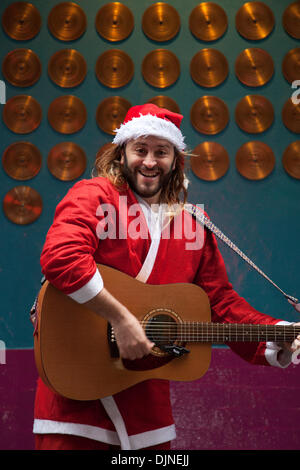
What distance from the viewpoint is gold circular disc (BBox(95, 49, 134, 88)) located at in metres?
3.38

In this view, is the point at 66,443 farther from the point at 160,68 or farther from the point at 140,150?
the point at 160,68

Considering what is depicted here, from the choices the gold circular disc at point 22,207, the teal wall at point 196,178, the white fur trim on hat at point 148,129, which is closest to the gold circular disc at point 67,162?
the teal wall at point 196,178

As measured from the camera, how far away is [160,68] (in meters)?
3.38

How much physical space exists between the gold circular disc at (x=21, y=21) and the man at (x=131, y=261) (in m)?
1.53

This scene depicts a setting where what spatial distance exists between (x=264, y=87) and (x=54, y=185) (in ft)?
5.16

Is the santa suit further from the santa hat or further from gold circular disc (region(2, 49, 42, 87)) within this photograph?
gold circular disc (region(2, 49, 42, 87))

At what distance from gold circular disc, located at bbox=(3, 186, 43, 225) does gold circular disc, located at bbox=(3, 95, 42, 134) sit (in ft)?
1.44

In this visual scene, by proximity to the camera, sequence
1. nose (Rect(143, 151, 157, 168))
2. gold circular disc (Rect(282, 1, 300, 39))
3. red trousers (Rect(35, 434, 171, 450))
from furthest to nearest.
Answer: gold circular disc (Rect(282, 1, 300, 39)), nose (Rect(143, 151, 157, 168)), red trousers (Rect(35, 434, 171, 450))

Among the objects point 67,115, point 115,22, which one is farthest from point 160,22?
point 67,115

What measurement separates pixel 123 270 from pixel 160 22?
7.12ft

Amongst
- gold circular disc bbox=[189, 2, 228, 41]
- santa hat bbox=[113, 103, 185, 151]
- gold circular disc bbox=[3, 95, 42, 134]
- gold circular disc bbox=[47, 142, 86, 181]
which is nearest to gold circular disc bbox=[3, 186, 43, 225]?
gold circular disc bbox=[47, 142, 86, 181]

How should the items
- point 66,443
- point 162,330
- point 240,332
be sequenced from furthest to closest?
point 240,332 < point 162,330 < point 66,443

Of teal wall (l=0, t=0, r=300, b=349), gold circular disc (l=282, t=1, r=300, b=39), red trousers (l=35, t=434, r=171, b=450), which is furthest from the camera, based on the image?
gold circular disc (l=282, t=1, r=300, b=39)

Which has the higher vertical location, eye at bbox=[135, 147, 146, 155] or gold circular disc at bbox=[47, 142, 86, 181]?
gold circular disc at bbox=[47, 142, 86, 181]
